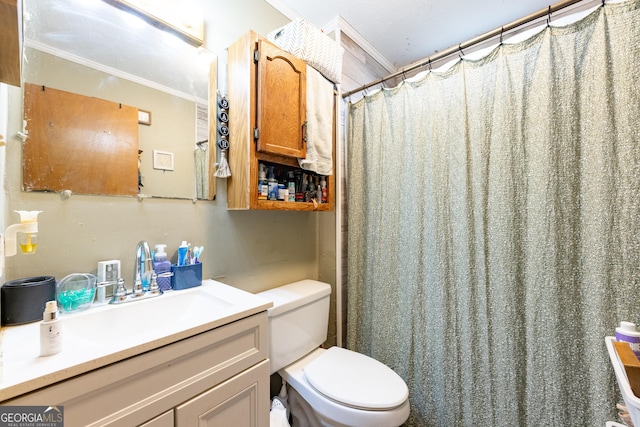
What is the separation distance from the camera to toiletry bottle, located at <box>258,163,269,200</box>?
3.95 feet

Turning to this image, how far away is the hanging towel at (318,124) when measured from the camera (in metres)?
1.32

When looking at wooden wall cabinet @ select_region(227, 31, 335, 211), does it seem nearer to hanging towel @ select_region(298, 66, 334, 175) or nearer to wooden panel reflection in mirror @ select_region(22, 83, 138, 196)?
hanging towel @ select_region(298, 66, 334, 175)

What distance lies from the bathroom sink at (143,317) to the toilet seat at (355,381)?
582mm

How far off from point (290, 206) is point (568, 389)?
1.32m

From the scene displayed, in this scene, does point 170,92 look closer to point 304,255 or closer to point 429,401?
point 304,255

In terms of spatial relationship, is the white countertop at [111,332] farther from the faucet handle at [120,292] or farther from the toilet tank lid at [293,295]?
the toilet tank lid at [293,295]

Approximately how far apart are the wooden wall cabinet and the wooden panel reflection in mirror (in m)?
0.39

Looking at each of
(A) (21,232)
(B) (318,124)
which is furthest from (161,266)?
(B) (318,124)

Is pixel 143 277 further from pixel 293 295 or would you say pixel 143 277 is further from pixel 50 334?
pixel 293 295

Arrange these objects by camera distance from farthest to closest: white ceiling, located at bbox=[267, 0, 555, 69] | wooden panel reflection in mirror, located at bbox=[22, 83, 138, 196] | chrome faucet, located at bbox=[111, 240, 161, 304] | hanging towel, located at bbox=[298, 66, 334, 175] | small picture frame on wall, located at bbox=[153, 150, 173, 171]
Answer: white ceiling, located at bbox=[267, 0, 555, 69] < hanging towel, located at bbox=[298, 66, 334, 175] < small picture frame on wall, located at bbox=[153, 150, 173, 171] < chrome faucet, located at bbox=[111, 240, 161, 304] < wooden panel reflection in mirror, located at bbox=[22, 83, 138, 196]

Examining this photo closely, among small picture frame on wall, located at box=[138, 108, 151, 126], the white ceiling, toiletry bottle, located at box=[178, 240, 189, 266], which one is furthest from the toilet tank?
the white ceiling

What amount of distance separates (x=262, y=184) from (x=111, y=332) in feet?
2.50

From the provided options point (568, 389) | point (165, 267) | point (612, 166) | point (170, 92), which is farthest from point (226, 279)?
point (612, 166)

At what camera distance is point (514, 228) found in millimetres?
1067
